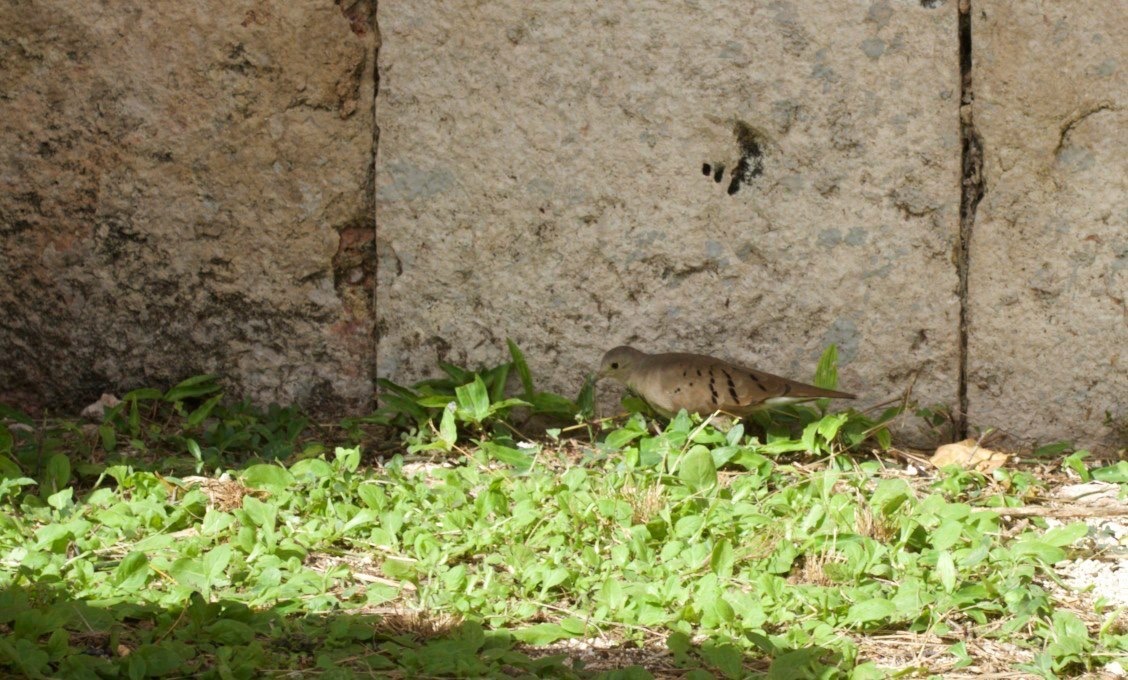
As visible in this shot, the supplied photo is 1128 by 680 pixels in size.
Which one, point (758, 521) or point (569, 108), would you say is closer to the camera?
point (758, 521)

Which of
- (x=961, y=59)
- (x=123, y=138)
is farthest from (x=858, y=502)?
(x=123, y=138)

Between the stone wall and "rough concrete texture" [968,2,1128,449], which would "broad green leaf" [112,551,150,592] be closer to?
the stone wall

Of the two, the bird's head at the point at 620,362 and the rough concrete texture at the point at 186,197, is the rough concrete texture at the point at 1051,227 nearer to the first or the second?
the bird's head at the point at 620,362

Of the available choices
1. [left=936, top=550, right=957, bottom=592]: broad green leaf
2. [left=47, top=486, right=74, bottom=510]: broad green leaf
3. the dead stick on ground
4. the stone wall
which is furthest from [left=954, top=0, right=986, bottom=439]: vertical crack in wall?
[left=47, top=486, right=74, bottom=510]: broad green leaf

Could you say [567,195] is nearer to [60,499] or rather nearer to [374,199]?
[374,199]

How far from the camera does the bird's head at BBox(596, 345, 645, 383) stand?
4.14m

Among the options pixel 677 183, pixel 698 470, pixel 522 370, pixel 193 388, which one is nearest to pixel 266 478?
pixel 193 388

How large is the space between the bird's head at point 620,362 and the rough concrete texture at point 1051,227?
103 cm

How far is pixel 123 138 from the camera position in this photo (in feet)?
14.3

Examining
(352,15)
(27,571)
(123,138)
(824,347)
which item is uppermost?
(352,15)

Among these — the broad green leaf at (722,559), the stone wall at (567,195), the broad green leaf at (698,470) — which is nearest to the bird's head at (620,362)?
the stone wall at (567,195)

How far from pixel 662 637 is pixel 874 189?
1.77 metres

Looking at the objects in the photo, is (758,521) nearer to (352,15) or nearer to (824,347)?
(824,347)

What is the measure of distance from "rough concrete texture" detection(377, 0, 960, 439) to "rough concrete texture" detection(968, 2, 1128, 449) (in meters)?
0.12
